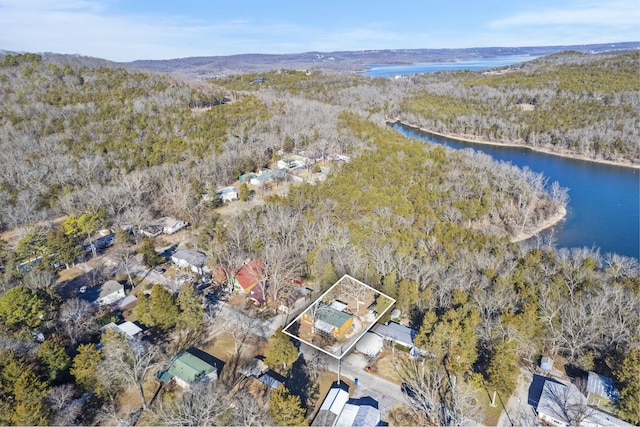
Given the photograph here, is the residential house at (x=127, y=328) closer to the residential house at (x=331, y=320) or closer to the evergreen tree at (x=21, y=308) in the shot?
the evergreen tree at (x=21, y=308)

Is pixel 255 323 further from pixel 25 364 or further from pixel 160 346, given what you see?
pixel 25 364

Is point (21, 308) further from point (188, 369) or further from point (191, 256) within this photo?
point (191, 256)

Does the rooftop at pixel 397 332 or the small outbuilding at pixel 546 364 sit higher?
the rooftop at pixel 397 332

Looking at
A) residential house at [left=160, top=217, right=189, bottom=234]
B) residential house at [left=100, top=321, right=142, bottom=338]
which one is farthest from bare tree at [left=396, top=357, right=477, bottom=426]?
residential house at [left=160, top=217, right=189, bottom=234]

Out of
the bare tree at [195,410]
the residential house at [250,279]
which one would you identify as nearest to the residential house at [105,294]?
the residential house at [250,279]

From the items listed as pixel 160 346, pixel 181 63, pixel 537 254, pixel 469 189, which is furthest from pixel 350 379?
→ pixel 181 63

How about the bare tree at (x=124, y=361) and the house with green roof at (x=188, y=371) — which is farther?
the house with green roof at (x=188, y=371)
